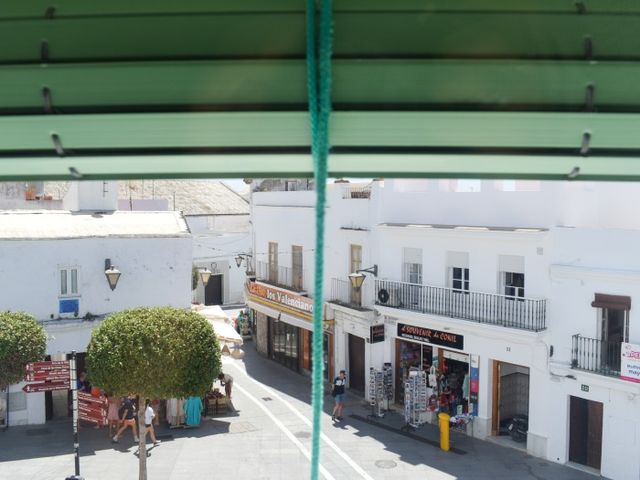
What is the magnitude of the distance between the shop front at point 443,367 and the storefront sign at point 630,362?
Answer: 4.08m

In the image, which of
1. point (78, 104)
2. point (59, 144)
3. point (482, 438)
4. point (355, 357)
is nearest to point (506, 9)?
point (78, 104)

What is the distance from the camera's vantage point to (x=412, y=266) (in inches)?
761

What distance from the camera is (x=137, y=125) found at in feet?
9.16

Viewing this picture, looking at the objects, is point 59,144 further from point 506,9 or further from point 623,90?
point 623,90

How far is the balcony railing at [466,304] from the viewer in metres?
15.8

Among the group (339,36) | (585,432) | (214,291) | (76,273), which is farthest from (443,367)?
(214,291)

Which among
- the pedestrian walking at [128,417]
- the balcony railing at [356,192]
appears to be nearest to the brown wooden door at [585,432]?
the balcony railing at [356,192]

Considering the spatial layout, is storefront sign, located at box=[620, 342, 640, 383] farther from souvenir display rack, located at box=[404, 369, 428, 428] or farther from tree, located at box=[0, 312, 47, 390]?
tree, located at box=[0, 312, 47, 390]

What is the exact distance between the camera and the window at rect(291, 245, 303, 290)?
24.2 meters

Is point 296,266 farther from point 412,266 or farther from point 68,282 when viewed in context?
point 68,282

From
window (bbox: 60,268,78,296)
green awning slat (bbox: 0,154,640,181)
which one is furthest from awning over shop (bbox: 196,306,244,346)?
green awning slat (bbox: 0,154,640,181)

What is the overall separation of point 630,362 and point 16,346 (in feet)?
43.1

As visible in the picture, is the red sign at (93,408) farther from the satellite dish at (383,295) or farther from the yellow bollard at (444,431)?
the yellow bollard at (444,431)

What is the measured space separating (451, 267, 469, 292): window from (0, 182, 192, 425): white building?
7310 millimetres
